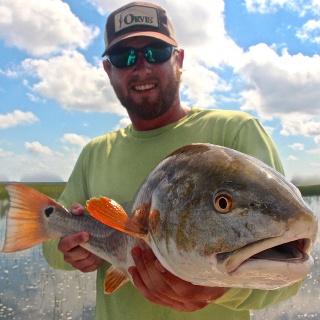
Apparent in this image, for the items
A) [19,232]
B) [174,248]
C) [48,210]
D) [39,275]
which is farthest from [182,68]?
[39,275]

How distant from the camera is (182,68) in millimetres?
4117

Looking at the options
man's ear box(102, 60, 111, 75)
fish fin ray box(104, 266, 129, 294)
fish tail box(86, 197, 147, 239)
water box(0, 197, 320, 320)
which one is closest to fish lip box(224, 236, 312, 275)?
fish tail box(86, 197, 147, 239)

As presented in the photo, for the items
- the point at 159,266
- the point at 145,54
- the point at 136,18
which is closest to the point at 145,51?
the point at 145,54

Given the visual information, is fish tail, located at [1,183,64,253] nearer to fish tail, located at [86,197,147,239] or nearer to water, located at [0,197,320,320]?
fish tail, located at [86,197,147,239]

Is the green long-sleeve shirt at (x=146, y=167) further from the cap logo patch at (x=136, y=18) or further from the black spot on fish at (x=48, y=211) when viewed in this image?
the cap logo patch at (x=136, y=18)

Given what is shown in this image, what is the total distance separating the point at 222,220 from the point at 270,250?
0.75 feet

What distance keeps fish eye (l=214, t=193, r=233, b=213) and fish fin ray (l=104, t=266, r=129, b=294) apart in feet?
4.12

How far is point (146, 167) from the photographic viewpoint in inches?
133

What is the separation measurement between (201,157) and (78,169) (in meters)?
A: 2.08

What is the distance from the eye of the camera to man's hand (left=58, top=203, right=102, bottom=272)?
3246 millimetres

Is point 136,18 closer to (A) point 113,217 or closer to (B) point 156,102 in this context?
(B) point 156,102

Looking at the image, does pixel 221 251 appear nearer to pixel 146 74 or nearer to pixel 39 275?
pixel 146 74

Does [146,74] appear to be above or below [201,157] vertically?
above

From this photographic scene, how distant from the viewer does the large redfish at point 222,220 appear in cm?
167
